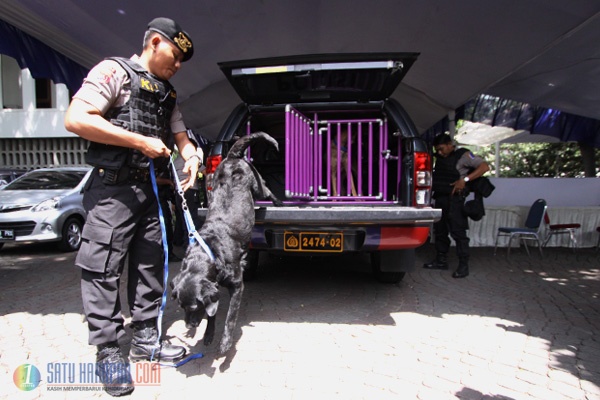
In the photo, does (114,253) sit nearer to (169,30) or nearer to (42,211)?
(169,30)

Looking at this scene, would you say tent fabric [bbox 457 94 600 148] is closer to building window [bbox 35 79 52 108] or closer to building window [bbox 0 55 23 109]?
building window [bbox 35 79 52 108]

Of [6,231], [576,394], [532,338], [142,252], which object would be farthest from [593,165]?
[6,231]

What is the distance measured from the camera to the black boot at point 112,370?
2.33 m

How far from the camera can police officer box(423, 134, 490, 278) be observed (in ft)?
17.0

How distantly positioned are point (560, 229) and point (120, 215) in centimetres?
785

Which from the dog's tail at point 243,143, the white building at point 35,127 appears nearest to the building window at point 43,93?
the white building at point 35,127

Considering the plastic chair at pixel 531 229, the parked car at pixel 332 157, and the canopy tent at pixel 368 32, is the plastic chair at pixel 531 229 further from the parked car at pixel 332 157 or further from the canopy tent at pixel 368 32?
the parked car at pixel 332 157

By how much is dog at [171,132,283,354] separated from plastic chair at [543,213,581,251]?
6073 millimetres

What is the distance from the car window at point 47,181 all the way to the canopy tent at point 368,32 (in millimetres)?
3072

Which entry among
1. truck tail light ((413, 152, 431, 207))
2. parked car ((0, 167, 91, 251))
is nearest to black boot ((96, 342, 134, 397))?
truck tail light ((413, 152, 431, 207))

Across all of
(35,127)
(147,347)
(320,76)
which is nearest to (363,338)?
(147,347)

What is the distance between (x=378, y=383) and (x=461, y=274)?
3136 millimetres

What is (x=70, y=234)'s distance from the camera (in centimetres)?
707

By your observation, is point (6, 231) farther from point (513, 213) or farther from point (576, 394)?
point (513, 213)
